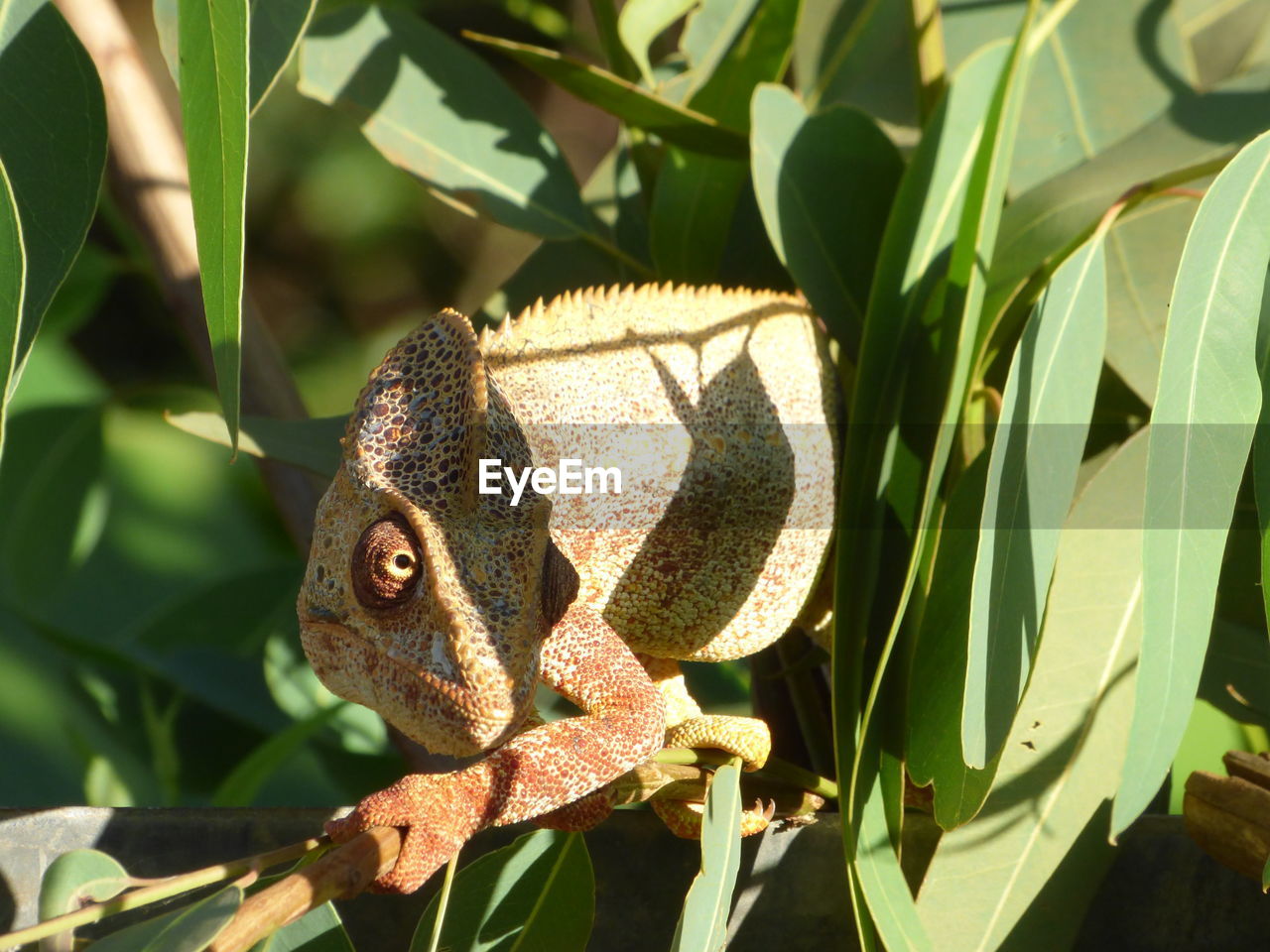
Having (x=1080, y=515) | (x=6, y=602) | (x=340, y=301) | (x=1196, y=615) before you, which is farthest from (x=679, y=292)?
(x=340, y=301)

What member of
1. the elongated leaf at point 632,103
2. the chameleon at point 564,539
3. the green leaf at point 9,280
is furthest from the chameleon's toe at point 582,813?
the elongated leaf at point 632,103

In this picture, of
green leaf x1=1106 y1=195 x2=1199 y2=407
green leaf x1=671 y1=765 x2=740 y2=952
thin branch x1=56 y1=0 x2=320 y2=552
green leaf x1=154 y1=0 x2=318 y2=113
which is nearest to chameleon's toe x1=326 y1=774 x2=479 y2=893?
green leaf x1=671 y1=765 x2=740 y2=952

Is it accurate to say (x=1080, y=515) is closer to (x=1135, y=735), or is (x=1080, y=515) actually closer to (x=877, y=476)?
(x=877, y=476)

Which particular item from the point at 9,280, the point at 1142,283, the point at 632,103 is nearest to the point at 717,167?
the point at 632,103

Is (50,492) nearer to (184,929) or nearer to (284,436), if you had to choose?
(284,436)

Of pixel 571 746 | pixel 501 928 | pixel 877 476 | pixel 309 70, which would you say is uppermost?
pixel 309 70

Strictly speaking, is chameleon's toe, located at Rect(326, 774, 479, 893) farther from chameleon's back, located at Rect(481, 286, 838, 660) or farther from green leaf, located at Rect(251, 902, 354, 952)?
chameleon's back, located at Rect(481, 286, 838, 660)
